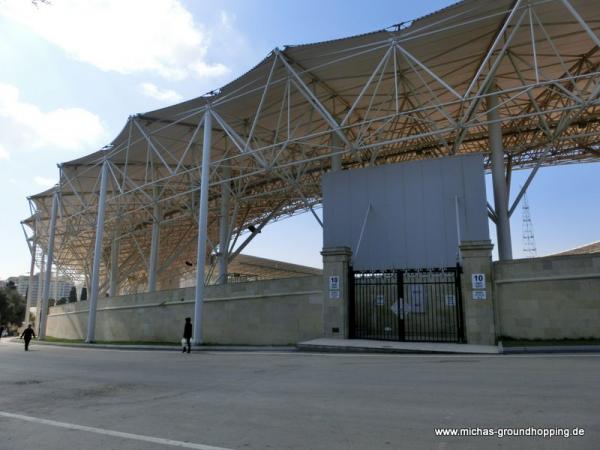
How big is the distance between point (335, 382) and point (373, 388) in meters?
0.96

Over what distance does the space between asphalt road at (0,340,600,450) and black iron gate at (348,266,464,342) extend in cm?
524

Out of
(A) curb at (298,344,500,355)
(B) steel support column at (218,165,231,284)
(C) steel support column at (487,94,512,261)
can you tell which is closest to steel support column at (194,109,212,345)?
(A) curb at (298,344,500,355)

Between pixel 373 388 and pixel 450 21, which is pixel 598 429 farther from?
pixel 450 21

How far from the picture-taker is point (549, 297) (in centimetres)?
1405

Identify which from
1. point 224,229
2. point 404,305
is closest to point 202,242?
point 404,305

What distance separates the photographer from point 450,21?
17.5 meters

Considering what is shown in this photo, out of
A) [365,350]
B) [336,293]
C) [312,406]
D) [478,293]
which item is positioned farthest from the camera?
[336,293]

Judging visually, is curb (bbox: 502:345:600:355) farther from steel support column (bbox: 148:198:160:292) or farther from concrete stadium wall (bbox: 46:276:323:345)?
steel support column (bbox: 148:198:160:292)

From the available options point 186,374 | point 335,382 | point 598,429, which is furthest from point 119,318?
point 598,429

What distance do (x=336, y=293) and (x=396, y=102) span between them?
7654 millimetres

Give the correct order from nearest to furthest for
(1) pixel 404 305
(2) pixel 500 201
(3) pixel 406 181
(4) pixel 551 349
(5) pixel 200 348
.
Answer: (4) pixel 551 349, (1) pixel 404 305, (5) pixel 200 348, (3) pixel 406 181, (2) pixel 500 201

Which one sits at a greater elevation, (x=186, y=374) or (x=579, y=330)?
(x=579, y=330)

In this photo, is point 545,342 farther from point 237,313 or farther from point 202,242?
point 202,242

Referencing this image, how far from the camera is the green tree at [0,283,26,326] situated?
257 ft
